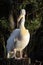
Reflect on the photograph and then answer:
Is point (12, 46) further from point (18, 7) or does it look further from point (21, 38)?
point (18, 7)

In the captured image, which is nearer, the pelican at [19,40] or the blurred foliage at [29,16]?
the pelican at [19,40]

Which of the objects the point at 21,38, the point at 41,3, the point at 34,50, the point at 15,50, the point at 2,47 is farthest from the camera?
the point at 41,3

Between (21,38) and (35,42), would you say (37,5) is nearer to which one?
(35,42)

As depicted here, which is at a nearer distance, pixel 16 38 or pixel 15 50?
pixel 15 50

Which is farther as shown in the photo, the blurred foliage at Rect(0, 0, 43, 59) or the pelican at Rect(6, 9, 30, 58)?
the blurred foliage at Rect(0, 0, 43, 59)

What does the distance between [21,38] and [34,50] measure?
1.29m

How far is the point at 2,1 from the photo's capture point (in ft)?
19.1

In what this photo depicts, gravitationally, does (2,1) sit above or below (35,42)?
above

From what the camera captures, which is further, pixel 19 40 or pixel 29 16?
pixel 29 16

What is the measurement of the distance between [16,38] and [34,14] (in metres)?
2.80

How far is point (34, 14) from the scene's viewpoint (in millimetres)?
6484

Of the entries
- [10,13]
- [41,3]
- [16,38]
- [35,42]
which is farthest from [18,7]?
[16,38]

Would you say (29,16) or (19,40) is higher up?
(19,40)

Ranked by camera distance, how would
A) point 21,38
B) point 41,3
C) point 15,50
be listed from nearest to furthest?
point 15,50, point 21,38, point 41,3
